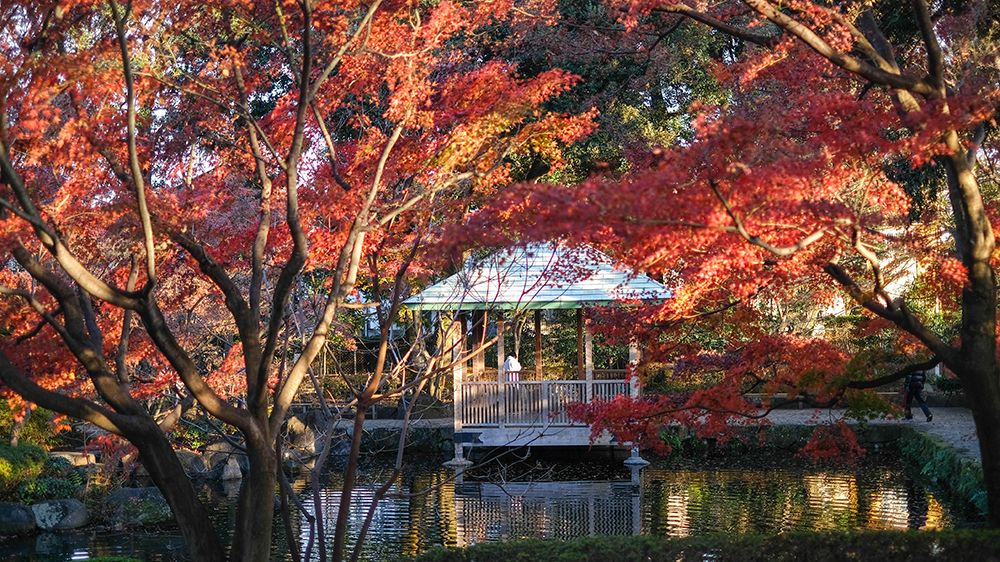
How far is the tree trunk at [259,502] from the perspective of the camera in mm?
7406

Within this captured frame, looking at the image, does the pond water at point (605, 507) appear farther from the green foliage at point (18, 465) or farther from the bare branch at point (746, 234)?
the bare branch at point (746, 234)

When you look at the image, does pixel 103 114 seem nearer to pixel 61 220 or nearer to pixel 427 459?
pixel 61 220

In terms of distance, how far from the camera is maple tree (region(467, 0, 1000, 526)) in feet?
23.5

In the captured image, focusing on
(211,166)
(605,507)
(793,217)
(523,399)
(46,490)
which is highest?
(211,166)

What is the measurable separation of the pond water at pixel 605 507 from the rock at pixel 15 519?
13.0 inches

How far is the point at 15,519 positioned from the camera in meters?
14.6

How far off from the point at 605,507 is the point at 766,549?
756cm

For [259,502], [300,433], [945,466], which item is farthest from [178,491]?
[300,433]

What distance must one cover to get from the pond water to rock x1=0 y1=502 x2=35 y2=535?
0.33 meters

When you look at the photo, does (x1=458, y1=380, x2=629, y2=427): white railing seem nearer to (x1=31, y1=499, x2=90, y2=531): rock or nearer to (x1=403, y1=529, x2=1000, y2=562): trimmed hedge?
(x1=31, y1=499, x2=90, y2=531): rock

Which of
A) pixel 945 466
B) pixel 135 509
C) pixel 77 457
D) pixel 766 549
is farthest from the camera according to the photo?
pixel 77 457

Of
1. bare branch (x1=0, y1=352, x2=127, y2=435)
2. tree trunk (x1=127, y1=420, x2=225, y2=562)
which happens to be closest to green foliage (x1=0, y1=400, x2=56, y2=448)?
tree trunk (x1=127, y1=420, x2=225, y2=562)

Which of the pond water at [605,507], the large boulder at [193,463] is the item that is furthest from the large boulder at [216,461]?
the pond water at [605,507]

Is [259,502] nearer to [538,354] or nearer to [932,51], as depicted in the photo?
[932,51]
